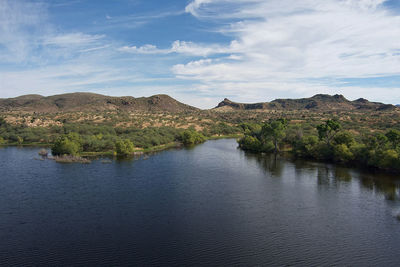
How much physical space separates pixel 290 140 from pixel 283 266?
218 feet

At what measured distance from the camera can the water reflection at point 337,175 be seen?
4650cm

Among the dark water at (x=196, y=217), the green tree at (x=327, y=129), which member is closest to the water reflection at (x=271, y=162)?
the dark water at (x=196, y=217)

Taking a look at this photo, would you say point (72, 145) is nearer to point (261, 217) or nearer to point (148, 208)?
point (148, 208)

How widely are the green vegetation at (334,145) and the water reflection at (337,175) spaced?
3.36m

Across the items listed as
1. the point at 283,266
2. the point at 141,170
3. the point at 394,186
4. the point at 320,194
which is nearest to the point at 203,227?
the point at 283,266

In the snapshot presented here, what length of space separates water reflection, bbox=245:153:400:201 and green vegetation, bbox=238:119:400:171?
3364 millimetres

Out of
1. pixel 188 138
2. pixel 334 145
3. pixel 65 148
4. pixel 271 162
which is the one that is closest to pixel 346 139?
pixel 334 145

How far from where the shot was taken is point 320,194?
143 ft

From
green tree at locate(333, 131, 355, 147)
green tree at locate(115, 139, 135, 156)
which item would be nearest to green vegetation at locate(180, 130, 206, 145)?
green tree at locate(115, 139, 135, 156)

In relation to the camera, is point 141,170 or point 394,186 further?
point 141,170

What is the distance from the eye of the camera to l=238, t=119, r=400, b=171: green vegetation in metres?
58.2

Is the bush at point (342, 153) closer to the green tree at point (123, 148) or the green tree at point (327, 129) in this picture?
the green tree at point (327, 129)

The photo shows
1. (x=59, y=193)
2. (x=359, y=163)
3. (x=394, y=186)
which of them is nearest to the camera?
(x=59, y=193)

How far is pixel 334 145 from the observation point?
70812 mm
